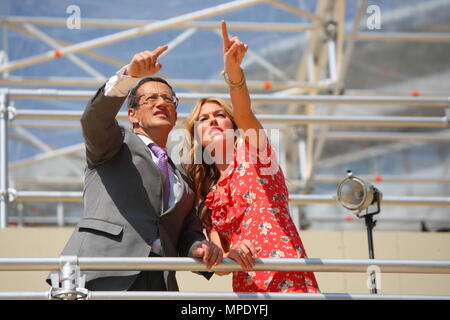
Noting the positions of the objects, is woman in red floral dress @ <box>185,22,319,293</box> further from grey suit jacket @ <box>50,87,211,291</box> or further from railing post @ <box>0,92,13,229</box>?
railing post @ <box>0,92,13,229</box>

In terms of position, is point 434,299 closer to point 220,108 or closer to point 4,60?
point 220,108

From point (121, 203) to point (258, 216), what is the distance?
1.66 ft

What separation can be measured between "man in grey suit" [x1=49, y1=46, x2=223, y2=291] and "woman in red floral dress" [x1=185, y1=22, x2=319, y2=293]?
4.9 inches

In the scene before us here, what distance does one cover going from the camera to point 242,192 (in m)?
3.37

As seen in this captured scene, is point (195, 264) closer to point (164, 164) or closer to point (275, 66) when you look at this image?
point (164, 164)

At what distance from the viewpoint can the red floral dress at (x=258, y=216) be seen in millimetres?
3275

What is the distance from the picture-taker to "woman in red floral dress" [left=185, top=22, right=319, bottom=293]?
10.7ft

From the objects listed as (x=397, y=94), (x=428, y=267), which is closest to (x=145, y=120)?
(x=428, y=267)

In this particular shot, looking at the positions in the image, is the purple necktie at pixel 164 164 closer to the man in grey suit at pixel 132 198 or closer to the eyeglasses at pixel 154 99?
the man in grey suit at pixel 132 198

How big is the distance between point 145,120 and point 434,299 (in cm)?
125

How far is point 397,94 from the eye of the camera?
7.95 metres
